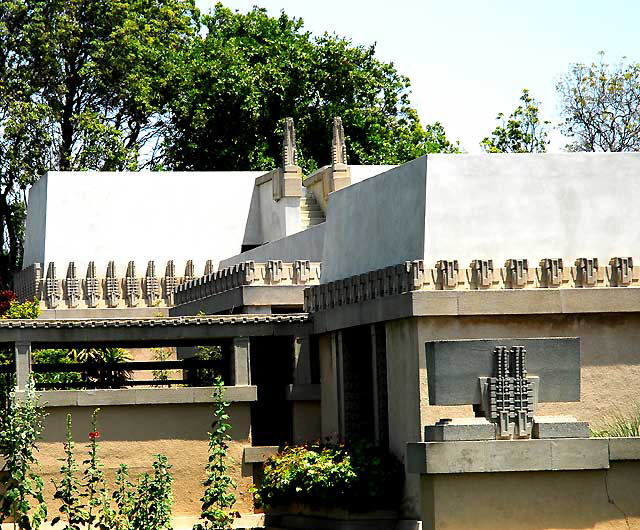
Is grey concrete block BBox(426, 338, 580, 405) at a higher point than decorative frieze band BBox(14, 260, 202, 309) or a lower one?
lower

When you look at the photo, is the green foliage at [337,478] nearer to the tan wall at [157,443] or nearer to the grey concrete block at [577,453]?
the tan wall at [157,443]

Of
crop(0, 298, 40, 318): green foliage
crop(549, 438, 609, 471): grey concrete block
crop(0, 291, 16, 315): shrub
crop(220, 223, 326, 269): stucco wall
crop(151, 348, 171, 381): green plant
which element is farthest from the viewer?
crop(0, 291, 16, 315): shrub

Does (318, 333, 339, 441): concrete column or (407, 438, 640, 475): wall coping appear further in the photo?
(318, 333, 339, 441): concrete column

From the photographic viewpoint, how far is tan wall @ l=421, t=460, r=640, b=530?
77.0 ft

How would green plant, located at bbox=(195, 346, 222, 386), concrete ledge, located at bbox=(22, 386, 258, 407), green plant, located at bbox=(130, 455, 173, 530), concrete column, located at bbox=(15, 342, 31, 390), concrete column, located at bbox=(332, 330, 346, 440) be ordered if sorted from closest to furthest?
1. green plant, located at bbox=(130, 455, 173, 530)
2. concrete column, located at bbox=(15, 342, 31, 390)
3. concrete ledge, located at bbox=(22, 386, 258, 407)
4. concrete column, located at bbox=(332, 330, 346, 440)
5. green plant, located at bbox=(195, 346, 222, 386)

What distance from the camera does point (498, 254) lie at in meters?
31.4

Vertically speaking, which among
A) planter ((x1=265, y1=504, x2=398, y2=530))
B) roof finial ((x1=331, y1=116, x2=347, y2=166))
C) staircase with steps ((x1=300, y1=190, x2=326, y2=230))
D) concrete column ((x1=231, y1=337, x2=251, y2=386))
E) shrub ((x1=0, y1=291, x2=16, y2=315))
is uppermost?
roof finial ((x1=331, y1=116, x2=347, y2=166))

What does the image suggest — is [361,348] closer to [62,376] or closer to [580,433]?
[62,376]

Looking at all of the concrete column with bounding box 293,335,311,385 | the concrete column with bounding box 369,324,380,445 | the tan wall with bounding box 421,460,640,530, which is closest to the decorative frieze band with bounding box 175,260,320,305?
the concrete column with bounding box 293,335,311,385

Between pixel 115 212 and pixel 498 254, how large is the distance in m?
22.5

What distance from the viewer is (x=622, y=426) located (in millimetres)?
28125

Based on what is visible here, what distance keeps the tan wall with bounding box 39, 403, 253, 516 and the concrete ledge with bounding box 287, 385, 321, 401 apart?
70.5 inches

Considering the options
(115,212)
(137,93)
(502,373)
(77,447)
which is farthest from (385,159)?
(502,373)

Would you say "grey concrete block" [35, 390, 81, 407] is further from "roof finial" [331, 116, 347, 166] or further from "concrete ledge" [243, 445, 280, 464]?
"roof finial" [331, 116, 347, 166]
